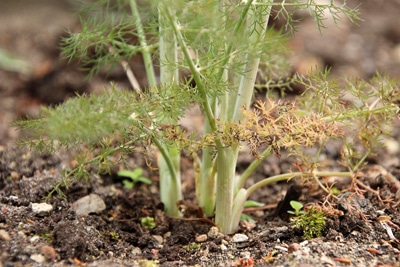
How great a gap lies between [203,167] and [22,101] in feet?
4.90

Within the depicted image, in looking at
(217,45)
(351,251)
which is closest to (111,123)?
(217,45)

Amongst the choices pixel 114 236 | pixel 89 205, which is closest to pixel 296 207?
pixel 114 236

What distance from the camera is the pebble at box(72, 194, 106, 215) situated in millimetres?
1999

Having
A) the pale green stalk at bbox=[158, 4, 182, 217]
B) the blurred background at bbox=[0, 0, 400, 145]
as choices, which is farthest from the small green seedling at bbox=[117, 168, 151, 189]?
the blurred background at bbox=[0, 0, 400, 145]

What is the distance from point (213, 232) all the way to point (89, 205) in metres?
0.45

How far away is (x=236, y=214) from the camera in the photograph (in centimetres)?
194

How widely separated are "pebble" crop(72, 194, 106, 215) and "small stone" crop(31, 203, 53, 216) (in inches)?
3.9

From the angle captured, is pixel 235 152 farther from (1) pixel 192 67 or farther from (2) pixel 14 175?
(2) pixel 14 175

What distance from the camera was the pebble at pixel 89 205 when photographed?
200 centimetres

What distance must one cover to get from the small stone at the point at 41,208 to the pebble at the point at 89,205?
10cm

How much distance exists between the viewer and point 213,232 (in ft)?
6.23

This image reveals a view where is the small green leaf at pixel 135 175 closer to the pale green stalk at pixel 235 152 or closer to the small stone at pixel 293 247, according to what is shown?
the pale green stalk at pixel 235 152

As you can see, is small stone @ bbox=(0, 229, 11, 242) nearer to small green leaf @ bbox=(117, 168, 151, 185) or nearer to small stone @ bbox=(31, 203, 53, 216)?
small stone @ bbox=(31, 203, 53, 216)

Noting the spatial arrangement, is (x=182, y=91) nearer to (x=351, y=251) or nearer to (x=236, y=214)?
(x=236, y=214)
